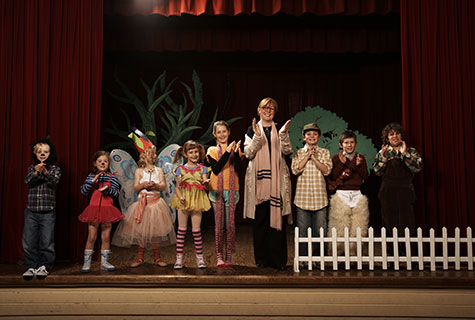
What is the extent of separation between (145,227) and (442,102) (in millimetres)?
3110

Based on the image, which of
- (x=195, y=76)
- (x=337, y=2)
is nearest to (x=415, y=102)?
(x=337, y=2)

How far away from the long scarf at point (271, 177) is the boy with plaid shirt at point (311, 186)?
0.19m

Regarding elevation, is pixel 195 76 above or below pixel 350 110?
above

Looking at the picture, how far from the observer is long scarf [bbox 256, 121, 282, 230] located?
11.4 feet

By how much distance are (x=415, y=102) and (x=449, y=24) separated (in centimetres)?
85

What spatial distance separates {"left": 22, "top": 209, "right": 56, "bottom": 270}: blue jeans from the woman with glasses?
1.72m

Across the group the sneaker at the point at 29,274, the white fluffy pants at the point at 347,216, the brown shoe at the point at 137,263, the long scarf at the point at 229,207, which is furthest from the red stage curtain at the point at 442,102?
the sneaker at the point at 29,274

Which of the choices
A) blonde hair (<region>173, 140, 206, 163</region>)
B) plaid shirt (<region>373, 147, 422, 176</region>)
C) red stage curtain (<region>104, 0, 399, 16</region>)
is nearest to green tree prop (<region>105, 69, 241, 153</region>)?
red stage curtain (<region>104, 0, 399, 16</region>)

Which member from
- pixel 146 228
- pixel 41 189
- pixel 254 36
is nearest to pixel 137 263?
pixel 146 228

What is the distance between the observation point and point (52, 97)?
404 centimetres

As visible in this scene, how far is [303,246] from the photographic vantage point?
356cm

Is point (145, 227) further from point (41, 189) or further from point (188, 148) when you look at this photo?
point (41, 189)

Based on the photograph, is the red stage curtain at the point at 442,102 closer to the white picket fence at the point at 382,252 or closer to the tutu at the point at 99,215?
the white picket fence at the point at 382,252

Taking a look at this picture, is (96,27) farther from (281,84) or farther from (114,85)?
(281,84)
